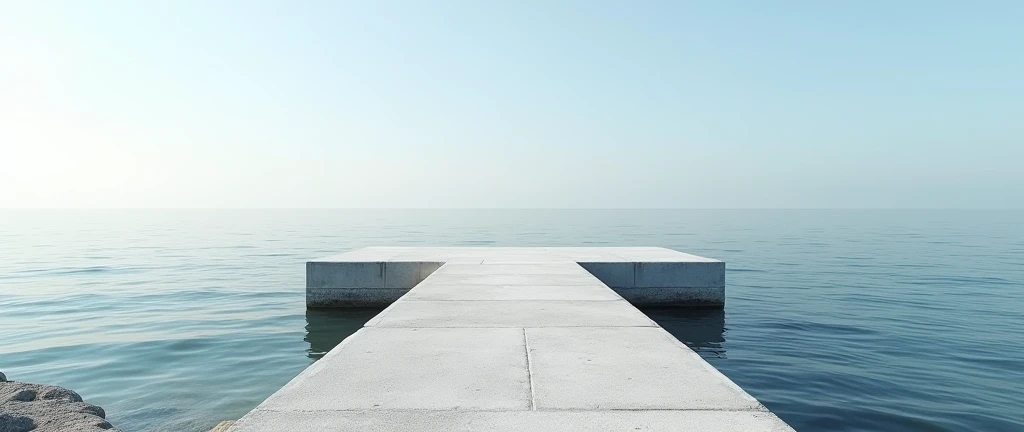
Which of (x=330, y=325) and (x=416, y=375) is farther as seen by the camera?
(x=330, y=325)

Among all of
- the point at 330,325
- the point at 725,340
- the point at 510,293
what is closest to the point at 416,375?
the point at 510,293

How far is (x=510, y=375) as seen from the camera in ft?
14.2

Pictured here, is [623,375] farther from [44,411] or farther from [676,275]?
[676,275]

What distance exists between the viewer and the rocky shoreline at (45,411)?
5.35 m

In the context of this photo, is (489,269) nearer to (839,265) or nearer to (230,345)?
(230,345)

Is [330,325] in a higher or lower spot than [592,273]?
lower

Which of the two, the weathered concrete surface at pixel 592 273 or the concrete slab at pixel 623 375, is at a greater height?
the concrete slab at pixel 623 375

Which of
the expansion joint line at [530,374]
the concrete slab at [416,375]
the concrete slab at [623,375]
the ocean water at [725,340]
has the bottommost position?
the ocean water at [725,340]

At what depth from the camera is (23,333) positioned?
11266 mm

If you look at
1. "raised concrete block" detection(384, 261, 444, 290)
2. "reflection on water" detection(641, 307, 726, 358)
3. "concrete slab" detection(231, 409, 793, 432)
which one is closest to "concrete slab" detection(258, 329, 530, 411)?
"concrete slab" detection(231, 409, 793, 432)

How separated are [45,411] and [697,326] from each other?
29.3 feet

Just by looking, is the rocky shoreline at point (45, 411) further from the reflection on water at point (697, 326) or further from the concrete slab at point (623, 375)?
the reflection on water at point (697, 326)

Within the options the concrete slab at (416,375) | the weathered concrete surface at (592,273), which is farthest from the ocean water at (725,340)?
the concrete slab at (416,375)

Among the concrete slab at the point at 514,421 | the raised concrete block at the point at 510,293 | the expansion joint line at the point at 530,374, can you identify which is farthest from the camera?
the raised concrete block at the point at 510,293
